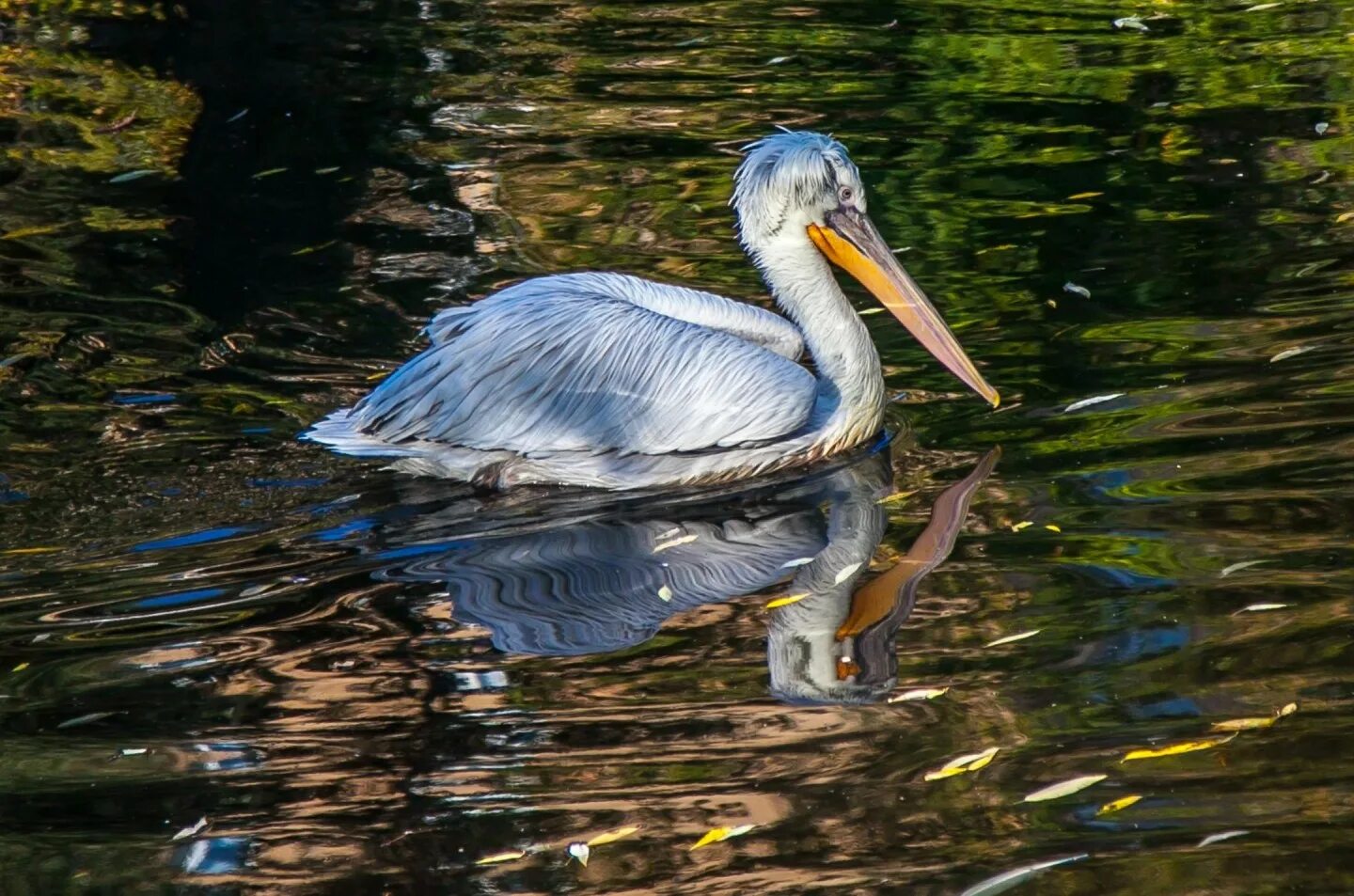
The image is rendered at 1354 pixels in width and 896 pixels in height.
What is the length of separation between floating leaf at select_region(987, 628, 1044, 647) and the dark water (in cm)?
2

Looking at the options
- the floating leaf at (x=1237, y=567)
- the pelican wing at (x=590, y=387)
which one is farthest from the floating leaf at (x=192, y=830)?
the floating leaf at (x=1237, y=567)

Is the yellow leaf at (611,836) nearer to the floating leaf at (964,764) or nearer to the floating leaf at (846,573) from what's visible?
the floating leaf at (964,764)

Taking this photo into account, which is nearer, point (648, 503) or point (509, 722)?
point (509, 722)

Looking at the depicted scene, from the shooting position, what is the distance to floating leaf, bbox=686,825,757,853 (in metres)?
3.40

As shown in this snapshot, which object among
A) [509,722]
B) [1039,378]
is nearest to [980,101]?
[1039,378]

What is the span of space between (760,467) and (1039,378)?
3.26 feet

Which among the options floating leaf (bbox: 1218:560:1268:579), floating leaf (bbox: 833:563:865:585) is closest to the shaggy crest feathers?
floating leaf (bbox: 833:563:865:585)

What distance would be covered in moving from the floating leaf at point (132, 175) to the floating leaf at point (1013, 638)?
558 cm

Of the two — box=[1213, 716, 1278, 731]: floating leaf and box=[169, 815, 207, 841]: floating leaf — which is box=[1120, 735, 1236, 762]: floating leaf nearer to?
box=[1213, 716, 1278, 731]: floating leaf

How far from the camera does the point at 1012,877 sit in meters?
3.21

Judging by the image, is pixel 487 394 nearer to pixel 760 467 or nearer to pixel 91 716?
pixel 760 467

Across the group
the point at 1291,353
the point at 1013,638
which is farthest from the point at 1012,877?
the point at 1291,353

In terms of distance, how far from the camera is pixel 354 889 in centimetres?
336

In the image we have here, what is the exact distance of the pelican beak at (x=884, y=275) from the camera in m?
5.74
